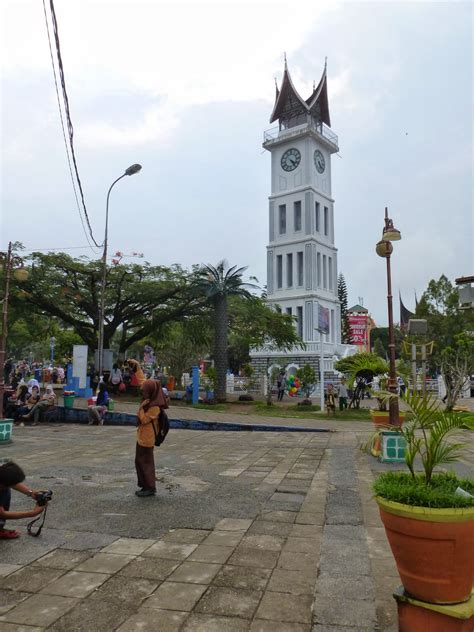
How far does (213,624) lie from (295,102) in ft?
164

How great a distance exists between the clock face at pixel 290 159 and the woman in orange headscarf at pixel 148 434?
40.9 m

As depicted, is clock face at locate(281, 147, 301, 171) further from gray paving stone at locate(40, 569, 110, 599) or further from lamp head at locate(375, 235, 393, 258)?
gray paving stone at locate(40, 569, 110, 599)

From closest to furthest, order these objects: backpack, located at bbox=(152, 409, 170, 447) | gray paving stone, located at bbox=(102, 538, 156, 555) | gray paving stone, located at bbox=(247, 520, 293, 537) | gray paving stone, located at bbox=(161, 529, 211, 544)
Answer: gray paving stone, located at bbox=(102, 538, 156, 555) → gray paving stone, located at bbox=(161, 529, 211, 544) → gray paving stone, located at bbox=(247, 520, 293, 537) → backpack, located at bbox=(152, 409, 170, 447)

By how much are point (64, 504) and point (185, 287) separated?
1999 cm

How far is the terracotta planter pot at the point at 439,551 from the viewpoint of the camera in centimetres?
254

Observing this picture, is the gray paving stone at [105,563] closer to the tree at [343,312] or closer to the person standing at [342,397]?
the person standing at [342,397]

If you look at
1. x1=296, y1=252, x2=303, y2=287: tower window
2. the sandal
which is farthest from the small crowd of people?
x1=296, y1=252, x2=303, y2=287: tower window

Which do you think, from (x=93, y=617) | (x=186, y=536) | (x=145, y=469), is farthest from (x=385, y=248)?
(x=93, y=617)

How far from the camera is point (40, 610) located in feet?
10.1

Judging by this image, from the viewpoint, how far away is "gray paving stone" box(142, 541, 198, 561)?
403 cm

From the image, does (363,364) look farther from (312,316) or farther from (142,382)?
(312,316)

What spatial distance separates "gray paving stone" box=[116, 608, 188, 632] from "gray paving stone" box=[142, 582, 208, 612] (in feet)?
0.22

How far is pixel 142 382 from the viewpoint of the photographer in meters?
6.39

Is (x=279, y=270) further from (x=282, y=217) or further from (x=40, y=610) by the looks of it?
(x=40, y=610)
